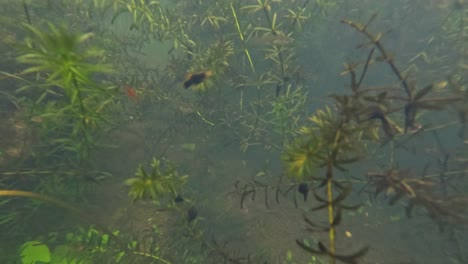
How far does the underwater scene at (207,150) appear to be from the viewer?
3963 mm

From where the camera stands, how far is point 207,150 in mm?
7629

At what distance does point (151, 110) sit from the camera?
24.4 feet

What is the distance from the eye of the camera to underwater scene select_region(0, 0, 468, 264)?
13.0 ft

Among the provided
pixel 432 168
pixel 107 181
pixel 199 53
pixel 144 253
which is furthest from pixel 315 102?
pixel 144 253

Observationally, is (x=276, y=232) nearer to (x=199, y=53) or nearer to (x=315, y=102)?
(x=199, y=53)

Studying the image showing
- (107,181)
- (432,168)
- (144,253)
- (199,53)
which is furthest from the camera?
(432,168)

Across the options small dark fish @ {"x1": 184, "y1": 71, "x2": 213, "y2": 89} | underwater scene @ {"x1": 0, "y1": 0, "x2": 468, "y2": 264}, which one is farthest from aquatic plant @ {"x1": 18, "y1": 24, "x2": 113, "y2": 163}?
small dark fish @ {"x1": 184, "y1": 71, "x2": 213, "y2": 89}

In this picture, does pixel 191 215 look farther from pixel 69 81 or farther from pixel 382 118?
pixel 382 118

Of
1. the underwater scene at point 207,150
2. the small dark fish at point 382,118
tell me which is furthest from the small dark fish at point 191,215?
the small dark fish at point 382,118

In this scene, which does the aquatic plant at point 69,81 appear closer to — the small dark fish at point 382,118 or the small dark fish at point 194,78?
the small dark fish at point 194,78

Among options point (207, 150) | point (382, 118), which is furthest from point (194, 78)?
point (207, 150)

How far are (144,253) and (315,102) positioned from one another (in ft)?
22.2

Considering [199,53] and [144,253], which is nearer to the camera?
[144,253]

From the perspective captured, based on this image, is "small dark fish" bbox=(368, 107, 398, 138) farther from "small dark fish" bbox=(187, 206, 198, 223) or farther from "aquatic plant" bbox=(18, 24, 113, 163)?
"aquatic plant" bbox=(18, 24, 113, 163)
